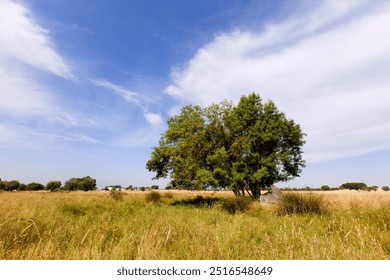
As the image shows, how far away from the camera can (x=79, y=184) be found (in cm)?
9388

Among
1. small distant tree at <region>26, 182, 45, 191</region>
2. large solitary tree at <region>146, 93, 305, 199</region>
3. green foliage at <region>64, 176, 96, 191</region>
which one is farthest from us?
green foliage at <region>64, 176, 96, 191</region>

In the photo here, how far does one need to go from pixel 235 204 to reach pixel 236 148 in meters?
A: 6.68

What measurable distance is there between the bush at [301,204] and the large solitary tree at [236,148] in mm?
6486

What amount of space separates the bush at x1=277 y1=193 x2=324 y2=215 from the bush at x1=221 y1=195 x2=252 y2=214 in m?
2.50

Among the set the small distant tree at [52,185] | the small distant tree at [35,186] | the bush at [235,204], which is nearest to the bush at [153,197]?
the bush at [235,204]

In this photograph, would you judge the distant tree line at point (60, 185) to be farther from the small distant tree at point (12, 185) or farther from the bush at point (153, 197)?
the bush at point (153, 197)

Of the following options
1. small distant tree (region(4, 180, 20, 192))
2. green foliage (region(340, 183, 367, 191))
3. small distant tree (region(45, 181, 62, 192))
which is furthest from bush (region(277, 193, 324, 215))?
small distant tree (region(45, 181, 62, 192))

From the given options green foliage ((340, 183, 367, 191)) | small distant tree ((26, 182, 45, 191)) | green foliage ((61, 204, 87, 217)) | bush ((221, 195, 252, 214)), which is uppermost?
green foliage ((340, 183, 367, 191))

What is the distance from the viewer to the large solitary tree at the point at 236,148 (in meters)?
18.6

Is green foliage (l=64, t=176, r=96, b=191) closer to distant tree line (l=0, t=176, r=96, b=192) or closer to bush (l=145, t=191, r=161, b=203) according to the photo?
distant tree line (l=0, t=176, r=96, b=192)

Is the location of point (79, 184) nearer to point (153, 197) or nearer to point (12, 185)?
point (12, 185)

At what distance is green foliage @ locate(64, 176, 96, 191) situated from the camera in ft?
303

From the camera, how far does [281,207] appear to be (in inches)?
445
